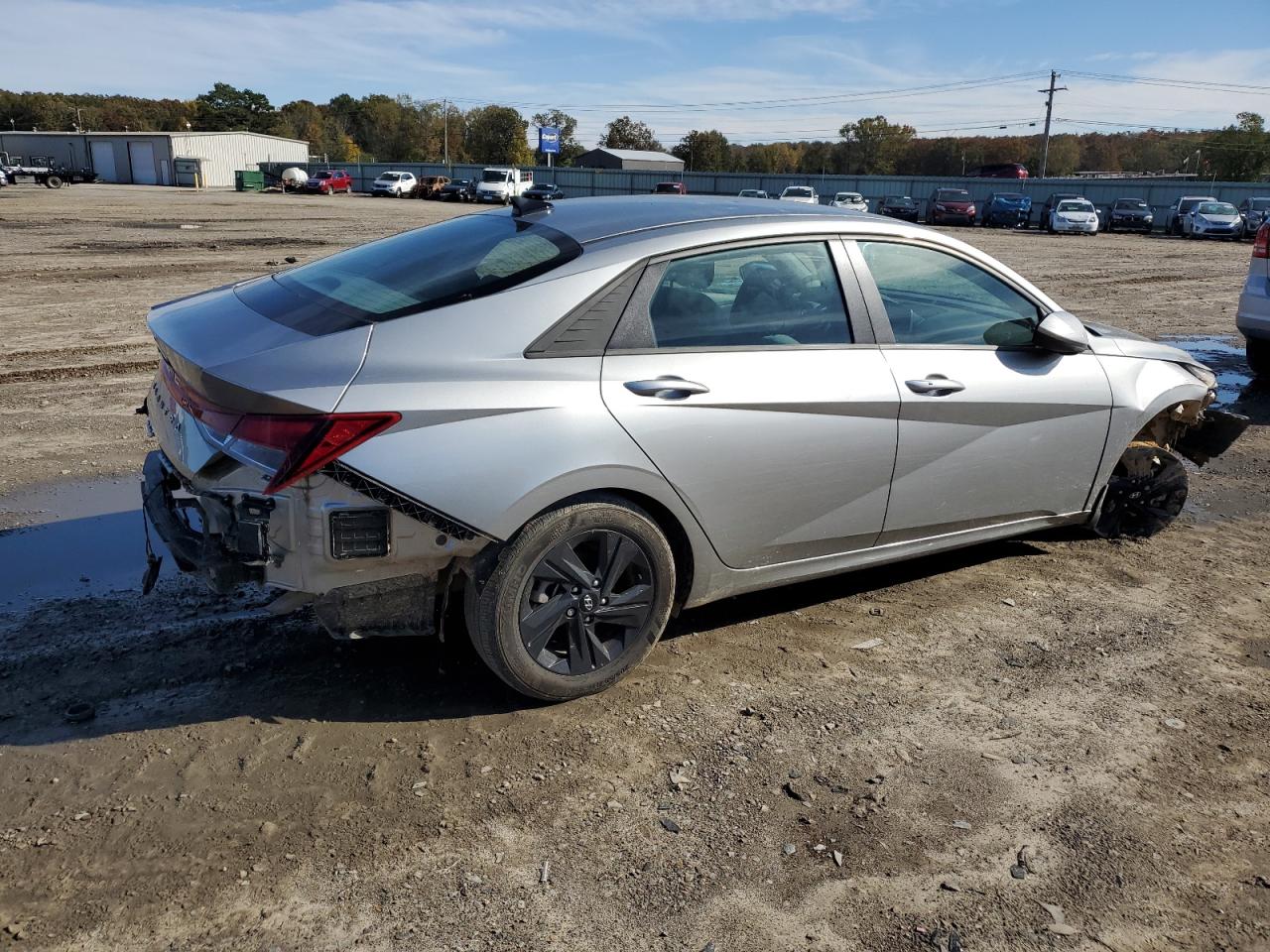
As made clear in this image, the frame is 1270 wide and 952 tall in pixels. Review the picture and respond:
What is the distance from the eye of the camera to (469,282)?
362cm

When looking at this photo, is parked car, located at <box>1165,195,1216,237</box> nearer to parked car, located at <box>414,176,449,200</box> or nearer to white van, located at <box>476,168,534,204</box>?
white van, located at <box>476,168,534,204</box>

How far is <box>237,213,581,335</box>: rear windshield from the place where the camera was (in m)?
3.53

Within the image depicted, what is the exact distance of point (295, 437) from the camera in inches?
122

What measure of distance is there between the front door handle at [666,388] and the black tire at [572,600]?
0.39 metres

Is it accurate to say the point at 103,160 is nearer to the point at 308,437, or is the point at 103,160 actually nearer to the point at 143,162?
the point at 143,162

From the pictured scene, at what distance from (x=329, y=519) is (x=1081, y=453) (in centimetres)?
348

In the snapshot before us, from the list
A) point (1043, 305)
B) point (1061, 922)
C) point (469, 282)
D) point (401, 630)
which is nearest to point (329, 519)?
point (401, 630)

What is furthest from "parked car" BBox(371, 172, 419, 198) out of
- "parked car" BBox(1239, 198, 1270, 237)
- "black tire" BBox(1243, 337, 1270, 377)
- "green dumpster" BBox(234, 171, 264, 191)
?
"black tire" BBox(1243, 337, 1270, 377)

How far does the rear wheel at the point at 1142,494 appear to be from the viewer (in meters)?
5.32

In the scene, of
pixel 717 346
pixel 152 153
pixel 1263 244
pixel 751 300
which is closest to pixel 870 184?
pixel 1263 244

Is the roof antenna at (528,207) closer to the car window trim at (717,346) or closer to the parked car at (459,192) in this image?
the car window trim at (717,346)

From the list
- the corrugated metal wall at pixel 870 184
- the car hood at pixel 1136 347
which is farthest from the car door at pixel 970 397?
the corrugated metal wall at pixel 870 184

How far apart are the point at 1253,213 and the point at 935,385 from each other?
45363mm

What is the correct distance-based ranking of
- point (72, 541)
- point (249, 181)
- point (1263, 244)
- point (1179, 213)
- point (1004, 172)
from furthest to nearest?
point (249, 181) < point (1004, 172) < point (1179, 213) < point (1263, 244) < point (72, 541)
